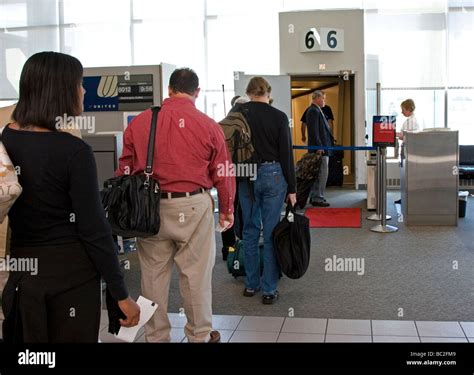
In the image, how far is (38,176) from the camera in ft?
5.78

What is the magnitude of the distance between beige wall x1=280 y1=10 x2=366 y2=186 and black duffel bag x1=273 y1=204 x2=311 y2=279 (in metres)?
7.20

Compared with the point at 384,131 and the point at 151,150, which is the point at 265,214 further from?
the point at 384,131

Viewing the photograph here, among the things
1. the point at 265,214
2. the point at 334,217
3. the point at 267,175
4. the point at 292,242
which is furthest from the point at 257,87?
the point at 334,217

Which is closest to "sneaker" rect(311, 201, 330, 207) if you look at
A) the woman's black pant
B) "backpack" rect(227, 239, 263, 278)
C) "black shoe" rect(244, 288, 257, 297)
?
"backpack" rect(227, 239, 263, 278)

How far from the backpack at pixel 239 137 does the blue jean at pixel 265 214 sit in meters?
0.13

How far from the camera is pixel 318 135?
894 centimetres

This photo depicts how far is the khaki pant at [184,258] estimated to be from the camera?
3.08 m

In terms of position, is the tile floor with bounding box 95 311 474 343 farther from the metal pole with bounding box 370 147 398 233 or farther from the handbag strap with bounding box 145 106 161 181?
the metal pole with bounding box 370 147 398 233

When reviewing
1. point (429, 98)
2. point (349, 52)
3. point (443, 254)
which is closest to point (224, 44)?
point (349, 52)

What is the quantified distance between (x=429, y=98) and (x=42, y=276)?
10.3 metres

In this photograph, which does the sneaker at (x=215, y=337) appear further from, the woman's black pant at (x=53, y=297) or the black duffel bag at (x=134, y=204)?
the woman's black pant at (x=53, y=297)

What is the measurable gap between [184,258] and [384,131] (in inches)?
177

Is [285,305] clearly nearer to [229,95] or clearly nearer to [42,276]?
[42,276]

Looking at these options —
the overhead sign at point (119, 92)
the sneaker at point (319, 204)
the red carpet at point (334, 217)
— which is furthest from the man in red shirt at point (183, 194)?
the sneaker at point (319, 204)
